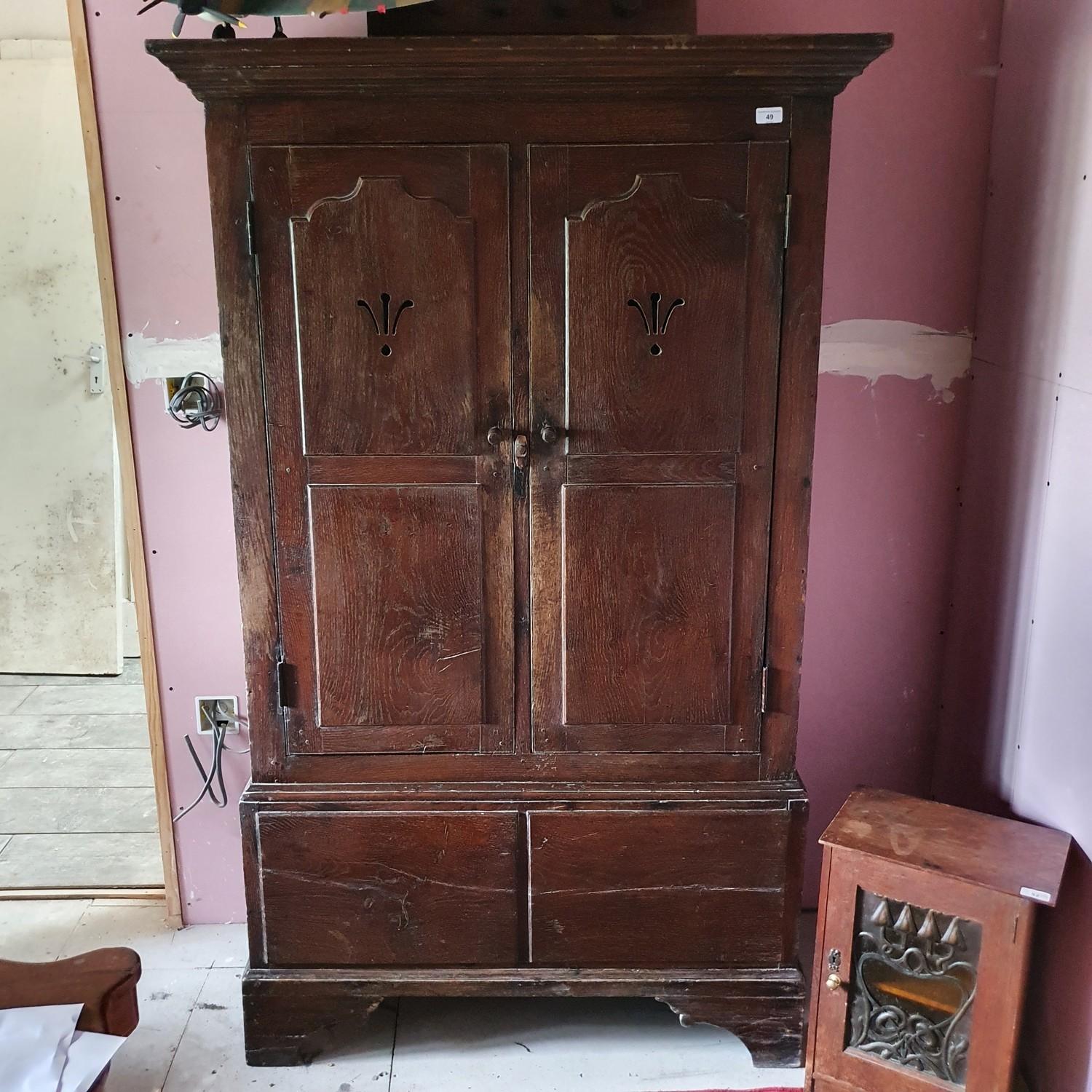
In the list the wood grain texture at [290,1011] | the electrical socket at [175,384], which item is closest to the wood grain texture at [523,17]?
the electrical socket at [175,384]

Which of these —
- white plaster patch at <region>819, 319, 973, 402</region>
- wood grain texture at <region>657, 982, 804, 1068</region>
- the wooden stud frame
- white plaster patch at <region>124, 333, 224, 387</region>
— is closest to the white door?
the wooden stud frame

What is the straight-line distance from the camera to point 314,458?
1596 mm

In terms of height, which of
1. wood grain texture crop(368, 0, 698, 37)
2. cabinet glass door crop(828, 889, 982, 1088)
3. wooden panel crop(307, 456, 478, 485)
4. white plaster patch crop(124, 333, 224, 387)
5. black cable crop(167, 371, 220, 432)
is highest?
wood grain texture crop(368, 0, 698, 37)

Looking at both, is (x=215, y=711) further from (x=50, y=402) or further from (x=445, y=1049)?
(x=50, y=402)

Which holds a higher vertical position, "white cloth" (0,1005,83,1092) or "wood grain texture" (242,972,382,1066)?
"white cloth" (0,1005,83,1092)

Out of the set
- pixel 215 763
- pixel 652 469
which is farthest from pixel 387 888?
pixel 652 469

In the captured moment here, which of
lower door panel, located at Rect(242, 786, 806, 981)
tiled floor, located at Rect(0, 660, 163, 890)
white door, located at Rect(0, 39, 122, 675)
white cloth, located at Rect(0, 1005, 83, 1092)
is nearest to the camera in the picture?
white cloth, located at Rect(0, 1005, 83, 1092)

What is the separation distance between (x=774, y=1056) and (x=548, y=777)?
2.21 ft

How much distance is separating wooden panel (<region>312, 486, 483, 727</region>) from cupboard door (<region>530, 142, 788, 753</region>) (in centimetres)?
12

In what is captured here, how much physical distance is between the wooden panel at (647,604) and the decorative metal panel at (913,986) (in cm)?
42

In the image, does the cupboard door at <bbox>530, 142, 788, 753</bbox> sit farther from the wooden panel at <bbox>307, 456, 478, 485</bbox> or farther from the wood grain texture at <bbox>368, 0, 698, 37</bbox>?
the wood grain texture at <bbox>368, 0, 698, 37</bbox>

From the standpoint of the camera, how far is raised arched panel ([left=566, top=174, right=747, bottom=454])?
151cm

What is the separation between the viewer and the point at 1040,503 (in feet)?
5.84

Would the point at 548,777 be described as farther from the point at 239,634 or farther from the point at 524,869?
the point at 239,634
